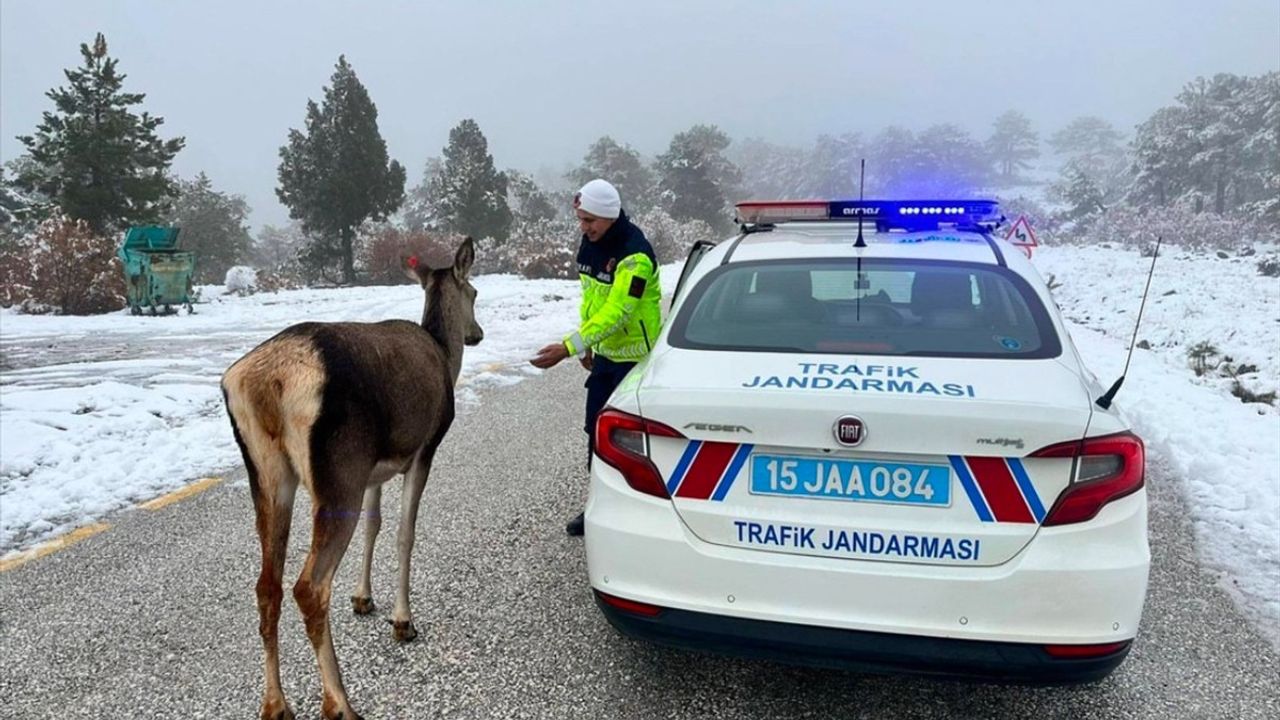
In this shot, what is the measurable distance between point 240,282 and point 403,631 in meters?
26.6

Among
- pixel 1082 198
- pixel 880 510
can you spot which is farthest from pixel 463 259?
pixel 1082 198

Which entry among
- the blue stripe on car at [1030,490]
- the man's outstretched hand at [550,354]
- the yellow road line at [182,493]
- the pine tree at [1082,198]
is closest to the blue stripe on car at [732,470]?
the blue stripe on car at [1030,490]

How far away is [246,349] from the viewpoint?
36.6 ft

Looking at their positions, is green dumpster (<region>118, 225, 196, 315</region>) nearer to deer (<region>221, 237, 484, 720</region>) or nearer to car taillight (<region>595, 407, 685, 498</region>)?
deer (<region>221, 237, 484, 720</region>)

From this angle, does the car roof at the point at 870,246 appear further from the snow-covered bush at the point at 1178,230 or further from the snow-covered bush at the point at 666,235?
the snow-covered bush at the point at 666,235

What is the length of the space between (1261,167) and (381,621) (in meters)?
66.1

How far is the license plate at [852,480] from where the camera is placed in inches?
87.9

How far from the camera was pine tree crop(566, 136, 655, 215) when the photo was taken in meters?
77.0

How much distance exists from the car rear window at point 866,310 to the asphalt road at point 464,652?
4.30 ft

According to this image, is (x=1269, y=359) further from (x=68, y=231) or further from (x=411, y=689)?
(x=68, y=231)

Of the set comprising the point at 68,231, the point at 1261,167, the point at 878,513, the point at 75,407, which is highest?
the point at 1261,167

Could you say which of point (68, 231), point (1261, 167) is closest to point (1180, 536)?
point (68, 231)

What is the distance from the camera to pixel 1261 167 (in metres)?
50.9

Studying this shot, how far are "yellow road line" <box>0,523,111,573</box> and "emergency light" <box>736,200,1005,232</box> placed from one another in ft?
13.9
